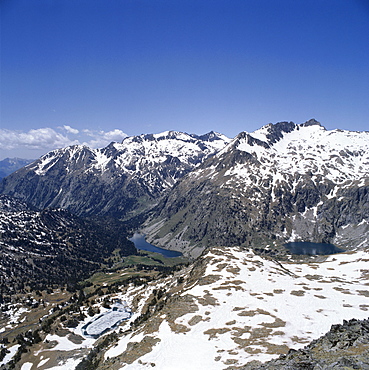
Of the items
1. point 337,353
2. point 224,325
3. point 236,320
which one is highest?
point 337,353

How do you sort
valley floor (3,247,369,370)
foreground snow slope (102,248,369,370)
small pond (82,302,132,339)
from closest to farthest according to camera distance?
foreground snow slope (102,248,369,370), valley floor (3,247,369,370), small pond (82,302,132,339)

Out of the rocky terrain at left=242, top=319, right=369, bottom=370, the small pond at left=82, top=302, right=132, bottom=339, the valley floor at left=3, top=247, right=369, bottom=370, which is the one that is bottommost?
the small pond at left=82, top=302, right=132, bottom=339

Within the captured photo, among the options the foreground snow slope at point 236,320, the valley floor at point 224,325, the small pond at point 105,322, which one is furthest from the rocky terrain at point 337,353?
the small pond at point 105,322

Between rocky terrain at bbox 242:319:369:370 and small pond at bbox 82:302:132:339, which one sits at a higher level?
rocky terrain at bbox 242:319:369:370

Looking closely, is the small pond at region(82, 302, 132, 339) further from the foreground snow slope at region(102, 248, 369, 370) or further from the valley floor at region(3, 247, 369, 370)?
the foreground snow slope at region(102, 248, 369, 370)

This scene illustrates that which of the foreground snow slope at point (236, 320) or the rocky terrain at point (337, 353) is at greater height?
the rocky terrain at point (337, 353)

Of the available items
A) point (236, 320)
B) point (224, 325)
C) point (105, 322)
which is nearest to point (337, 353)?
point (224, 325)

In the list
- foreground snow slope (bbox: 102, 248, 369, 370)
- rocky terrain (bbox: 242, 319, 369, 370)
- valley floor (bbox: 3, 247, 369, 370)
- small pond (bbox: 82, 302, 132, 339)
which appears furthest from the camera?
small pond (bbox: 82, 302, 132, 339)

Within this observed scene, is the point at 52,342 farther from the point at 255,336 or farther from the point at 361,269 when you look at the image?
the point at 361,269

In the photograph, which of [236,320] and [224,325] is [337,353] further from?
[236,320]

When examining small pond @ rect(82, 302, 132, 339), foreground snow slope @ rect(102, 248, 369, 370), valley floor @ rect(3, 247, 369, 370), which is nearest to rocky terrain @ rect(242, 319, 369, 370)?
valley floor @ rect(3, 247, 369, 370)

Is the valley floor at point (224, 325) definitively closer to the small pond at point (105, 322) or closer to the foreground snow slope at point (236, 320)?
the foreground snow slope at point (236, 320)

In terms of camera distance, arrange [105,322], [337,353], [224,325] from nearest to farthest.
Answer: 1. [337,353]
2. [224,325]
3. [105,322]

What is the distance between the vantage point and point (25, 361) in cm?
9212
